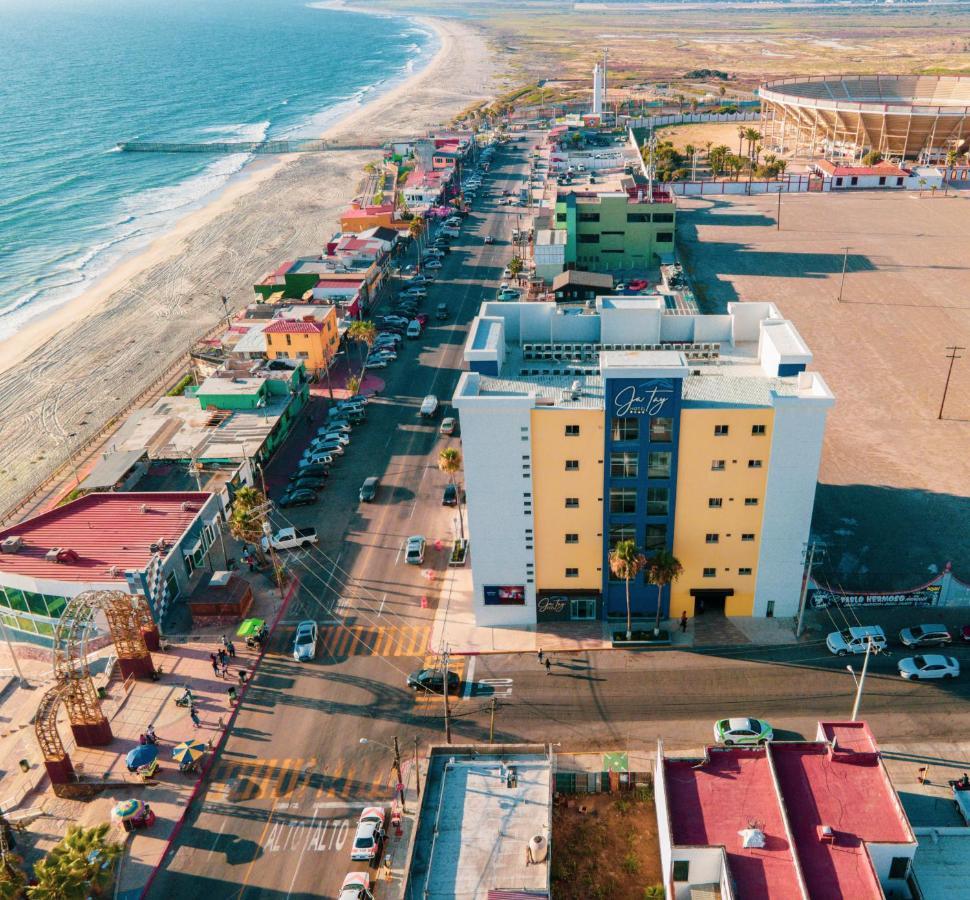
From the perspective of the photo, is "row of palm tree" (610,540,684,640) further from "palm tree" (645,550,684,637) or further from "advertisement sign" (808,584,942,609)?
"advertisement sign" (808,584,942,609)

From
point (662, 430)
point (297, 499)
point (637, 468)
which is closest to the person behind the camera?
point (662, 430)

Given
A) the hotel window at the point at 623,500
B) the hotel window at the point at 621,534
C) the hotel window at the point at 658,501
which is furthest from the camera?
the hotel window at the point at 621,534

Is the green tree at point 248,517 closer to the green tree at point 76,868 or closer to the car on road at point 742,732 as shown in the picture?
the green tree at point 76,868

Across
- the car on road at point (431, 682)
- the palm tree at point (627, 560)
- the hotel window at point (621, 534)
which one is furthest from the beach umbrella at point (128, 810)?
the hotel window at point (621, 534)

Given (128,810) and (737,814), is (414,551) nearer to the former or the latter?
(128,810)

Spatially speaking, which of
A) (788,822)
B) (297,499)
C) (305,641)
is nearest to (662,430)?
(788,822)

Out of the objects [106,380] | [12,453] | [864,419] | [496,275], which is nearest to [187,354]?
[106,380]
